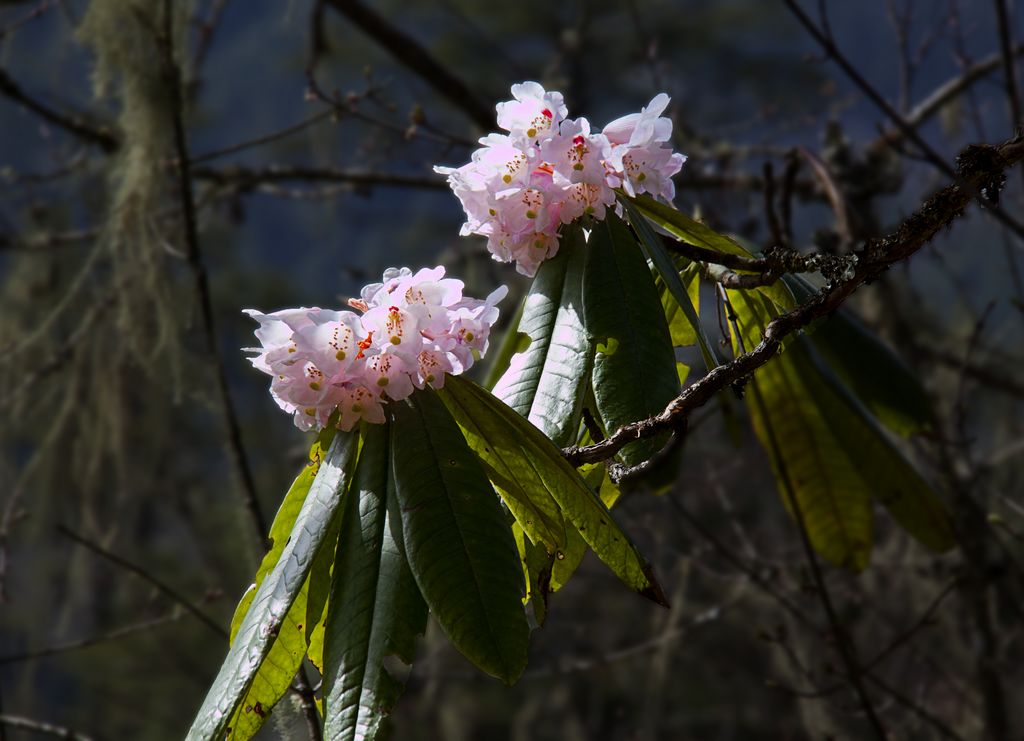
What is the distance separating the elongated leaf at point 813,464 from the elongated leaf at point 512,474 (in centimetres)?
69

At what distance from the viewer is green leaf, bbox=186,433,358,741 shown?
0.73 metres

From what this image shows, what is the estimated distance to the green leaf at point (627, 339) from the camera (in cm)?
83

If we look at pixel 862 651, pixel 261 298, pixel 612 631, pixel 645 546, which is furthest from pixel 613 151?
pixel 261 298

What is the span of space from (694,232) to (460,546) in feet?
1.37

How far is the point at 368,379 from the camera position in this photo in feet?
2.64

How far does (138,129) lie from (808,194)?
A: 1.57 meters

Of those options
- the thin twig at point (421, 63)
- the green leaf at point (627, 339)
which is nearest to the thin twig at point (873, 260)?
the green leaf at point (627, 339)

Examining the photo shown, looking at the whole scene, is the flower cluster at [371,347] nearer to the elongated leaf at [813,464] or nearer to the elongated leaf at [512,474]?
the elongated leaf at [512,474]

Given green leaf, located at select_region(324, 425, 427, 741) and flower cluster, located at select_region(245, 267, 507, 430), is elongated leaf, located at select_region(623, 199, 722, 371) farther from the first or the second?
green leaf, located at select_region(324, 425, 427, 741)

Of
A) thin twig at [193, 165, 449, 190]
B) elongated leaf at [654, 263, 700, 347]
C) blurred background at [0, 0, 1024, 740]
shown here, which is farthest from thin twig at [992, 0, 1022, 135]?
thin twig at [193, 165, 449, 190]

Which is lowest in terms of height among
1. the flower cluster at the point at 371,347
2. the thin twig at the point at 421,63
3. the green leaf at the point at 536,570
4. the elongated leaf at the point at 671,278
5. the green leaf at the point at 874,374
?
the green leaf at the point at 536,570

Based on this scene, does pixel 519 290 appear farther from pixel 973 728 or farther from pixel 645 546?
pixel 973 728

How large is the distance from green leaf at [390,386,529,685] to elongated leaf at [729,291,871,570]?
772 millimetres

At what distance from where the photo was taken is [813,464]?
1470mm
